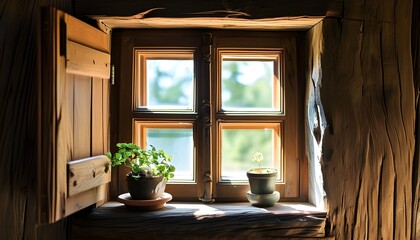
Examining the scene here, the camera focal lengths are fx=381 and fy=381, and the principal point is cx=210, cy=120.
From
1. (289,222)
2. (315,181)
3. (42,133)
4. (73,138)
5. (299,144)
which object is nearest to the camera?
(42,133)

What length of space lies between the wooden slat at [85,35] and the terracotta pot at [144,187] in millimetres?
575

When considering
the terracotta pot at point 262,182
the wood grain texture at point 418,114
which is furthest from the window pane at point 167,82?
the wood grain texture at point 418,114

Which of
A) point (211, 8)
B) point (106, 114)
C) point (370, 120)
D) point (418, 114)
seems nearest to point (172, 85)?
point (106, 114)

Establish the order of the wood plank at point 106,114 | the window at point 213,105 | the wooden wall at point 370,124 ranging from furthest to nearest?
the window at point 213,105 < the wood plank at point 106,114 < the wooden wall at point 370,124

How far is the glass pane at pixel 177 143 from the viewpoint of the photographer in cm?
186

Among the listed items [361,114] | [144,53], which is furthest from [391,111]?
[144,53]

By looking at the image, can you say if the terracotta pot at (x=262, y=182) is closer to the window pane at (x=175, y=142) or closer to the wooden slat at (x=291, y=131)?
the wooden slat at (x=291, y=131)

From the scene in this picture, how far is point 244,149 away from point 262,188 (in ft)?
0.77

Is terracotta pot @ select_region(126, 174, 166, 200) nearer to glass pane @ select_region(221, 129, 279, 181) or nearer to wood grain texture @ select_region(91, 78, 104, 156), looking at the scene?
wood grain texture @ select_region(91, 78, 104, 156)

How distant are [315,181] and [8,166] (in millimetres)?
1295

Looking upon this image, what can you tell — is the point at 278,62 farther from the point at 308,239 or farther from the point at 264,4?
the point at 308,239

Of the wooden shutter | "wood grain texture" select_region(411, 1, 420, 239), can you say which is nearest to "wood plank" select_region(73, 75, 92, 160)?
the wooden shutter

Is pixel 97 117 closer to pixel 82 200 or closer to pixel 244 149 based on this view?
pixel 82 200

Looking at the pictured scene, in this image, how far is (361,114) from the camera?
1.59 metres
